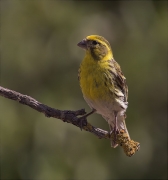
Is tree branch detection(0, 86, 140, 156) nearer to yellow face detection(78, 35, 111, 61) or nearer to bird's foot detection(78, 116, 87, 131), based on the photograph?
bird's foot detection(78, 116, 87, 131)

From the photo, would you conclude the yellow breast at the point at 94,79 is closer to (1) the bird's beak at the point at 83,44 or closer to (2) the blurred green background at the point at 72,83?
(1) the bird's beak at the point at 83,44

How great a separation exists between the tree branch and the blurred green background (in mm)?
2699

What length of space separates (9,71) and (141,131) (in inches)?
87.3

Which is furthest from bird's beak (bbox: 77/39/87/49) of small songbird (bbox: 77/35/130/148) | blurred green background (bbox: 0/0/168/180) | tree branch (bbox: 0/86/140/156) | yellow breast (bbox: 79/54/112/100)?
blurred green background (bbox: 0/0/168/180)

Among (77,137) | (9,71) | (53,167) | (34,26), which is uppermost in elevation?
(34,26)

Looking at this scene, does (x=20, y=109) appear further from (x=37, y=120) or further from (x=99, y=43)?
(x=99, y=43)

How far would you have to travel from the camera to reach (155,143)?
1035 centimetres

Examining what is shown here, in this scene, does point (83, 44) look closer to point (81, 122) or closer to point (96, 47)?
point (96, 47)

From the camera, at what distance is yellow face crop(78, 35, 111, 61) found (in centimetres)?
684

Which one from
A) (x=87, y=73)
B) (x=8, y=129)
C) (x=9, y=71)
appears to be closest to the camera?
(x=87, y=73)

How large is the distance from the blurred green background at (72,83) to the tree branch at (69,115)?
270cm

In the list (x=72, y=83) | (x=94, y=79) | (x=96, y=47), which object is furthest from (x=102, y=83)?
(x=72, y=83)

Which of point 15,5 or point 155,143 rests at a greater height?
point 15,5

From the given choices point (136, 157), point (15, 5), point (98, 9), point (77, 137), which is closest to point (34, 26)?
point (15, 5)
